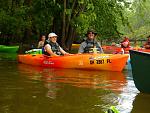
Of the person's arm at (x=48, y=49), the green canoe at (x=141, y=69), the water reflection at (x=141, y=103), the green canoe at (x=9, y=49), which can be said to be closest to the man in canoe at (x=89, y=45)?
the person's arm at (x=48, y=49)

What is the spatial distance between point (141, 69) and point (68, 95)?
1518 millimetres

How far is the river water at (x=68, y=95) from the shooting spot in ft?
20.7

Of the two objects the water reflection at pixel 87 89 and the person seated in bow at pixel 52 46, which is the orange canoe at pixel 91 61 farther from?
the water reflection at pixel 87 89

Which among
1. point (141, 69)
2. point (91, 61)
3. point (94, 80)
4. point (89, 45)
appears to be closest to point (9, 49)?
point (89, 45)

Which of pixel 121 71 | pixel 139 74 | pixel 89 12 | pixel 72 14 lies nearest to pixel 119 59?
pixel 121 71

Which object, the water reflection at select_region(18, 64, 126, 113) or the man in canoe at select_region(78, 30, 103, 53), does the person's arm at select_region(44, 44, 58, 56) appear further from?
the water reflection at select_region(18, 64, 126, 113)

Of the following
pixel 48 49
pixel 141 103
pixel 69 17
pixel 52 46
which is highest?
pixel 69 17

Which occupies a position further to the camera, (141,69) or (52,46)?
(52,46)

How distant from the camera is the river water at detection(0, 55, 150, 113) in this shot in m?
6.32

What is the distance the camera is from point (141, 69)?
7.42 meters

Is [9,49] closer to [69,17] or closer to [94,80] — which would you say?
[69,17]

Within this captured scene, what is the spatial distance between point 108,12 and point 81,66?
395 inches

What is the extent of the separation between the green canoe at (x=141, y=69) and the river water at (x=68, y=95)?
0.21 metres

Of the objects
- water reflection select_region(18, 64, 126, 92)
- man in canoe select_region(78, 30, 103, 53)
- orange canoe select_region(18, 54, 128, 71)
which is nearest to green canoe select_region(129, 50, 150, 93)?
water reflection select_region(18, 64, 126, 92)
